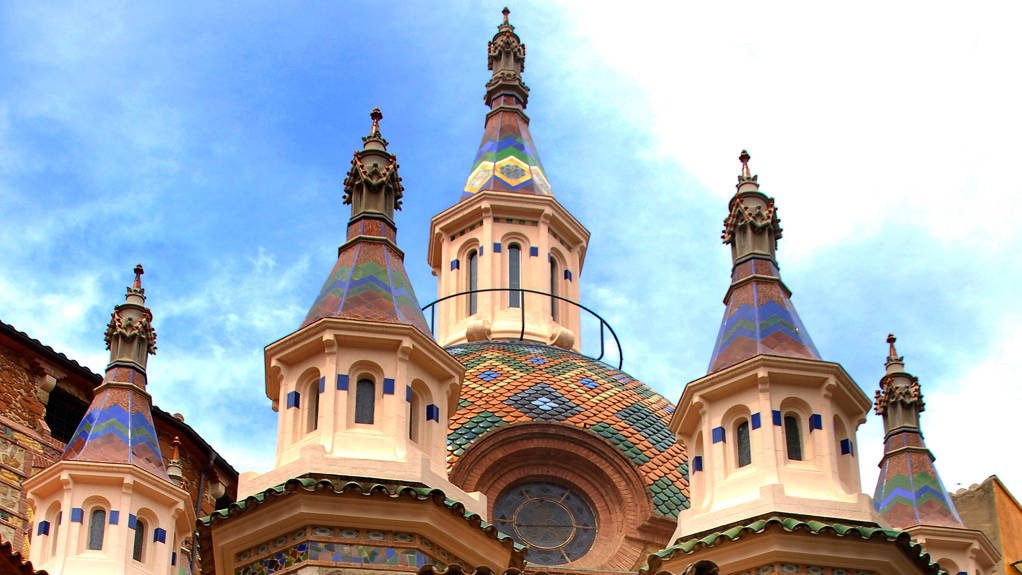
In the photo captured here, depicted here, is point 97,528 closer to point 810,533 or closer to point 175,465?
point 175,465

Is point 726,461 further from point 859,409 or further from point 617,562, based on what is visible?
point 617,562

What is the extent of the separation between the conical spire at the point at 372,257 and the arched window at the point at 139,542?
5.38 m

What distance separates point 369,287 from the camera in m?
22.8

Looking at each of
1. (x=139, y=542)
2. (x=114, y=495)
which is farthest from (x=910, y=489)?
(x=114, y=495)

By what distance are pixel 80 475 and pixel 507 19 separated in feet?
53.0

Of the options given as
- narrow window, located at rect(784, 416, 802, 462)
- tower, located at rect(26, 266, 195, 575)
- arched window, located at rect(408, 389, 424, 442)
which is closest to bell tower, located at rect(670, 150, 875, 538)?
narrow window, located at rect(784, 416, 802, 462)

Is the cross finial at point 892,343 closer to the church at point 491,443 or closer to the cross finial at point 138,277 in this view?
the church at point 491,443

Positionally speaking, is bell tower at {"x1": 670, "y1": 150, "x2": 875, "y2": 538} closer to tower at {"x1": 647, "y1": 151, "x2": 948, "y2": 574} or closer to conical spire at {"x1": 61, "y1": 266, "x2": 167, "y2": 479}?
tower at {"x1": 647, "y1": 151, "x2": 948, "y2": 574}

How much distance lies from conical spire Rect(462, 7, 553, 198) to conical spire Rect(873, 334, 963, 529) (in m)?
8.52

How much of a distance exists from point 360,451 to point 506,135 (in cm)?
1529

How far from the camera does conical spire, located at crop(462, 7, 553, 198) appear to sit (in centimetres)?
3388

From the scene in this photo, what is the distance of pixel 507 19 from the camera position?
38.2 meters

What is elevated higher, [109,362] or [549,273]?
[549,273]

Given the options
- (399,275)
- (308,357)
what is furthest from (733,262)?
(308,357)
